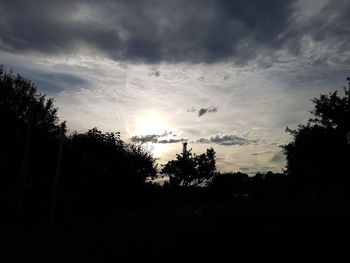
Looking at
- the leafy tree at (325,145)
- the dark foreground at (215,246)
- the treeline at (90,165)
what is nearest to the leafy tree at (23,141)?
the treeline at (90,165)

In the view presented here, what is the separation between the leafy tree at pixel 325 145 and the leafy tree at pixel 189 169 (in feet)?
104

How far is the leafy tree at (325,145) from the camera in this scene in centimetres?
2973

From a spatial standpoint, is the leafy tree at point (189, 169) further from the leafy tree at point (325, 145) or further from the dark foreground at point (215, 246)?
the dark foreground at point (215, 246)

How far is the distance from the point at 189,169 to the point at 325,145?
3775cm

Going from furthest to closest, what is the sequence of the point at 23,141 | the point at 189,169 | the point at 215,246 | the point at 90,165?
the point at 189,169 < the point at 90,165 < the point at 23,141 < the point at 215,246

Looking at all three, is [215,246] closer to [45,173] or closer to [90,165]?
[45,173]

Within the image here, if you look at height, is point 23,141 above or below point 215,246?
above

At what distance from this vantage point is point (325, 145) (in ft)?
100.0

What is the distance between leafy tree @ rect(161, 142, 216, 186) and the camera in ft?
211

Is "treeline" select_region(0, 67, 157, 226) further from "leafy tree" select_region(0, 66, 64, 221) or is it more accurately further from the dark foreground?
the dark foreground

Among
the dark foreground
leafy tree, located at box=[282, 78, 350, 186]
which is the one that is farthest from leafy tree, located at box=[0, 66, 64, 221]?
leafy tree, located at box=[282, 78, 350, 186]

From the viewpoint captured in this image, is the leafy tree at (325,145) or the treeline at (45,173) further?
the leafy tree at (325,145)

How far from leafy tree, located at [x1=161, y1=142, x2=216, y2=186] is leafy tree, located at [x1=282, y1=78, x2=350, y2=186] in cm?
3159

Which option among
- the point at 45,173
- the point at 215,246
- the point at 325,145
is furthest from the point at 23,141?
the point at 325,145
